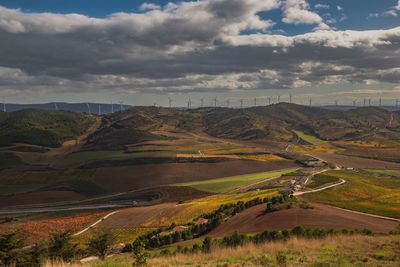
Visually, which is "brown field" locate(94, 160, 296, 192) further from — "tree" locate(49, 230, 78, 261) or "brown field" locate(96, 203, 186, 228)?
"tree" locate(49, 230, 78, 261)

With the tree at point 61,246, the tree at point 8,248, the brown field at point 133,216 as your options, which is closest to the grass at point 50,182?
the brown field at point 133,216

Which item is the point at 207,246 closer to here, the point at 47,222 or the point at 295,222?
the point at 295,222

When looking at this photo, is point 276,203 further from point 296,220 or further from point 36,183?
point 36,183

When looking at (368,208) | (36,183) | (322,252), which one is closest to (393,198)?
(368,208)

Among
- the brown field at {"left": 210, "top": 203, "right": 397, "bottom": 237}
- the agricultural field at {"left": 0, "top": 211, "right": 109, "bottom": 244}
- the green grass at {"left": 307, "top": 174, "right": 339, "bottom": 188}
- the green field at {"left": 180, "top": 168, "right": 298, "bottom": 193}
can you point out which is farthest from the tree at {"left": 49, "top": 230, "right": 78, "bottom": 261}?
the green field at {"left": 180, "top": 168, "right": 298, "bottom": 193}

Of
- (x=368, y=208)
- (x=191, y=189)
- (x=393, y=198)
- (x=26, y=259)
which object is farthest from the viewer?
(x=191, y=189)

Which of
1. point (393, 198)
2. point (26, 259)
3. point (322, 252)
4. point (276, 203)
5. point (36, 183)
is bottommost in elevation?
point (36, 183)

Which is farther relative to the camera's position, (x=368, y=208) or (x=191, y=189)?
(x=191, y=189)
